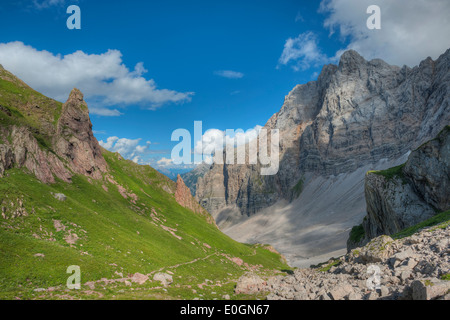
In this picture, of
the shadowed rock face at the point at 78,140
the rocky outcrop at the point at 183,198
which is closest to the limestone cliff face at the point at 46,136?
the shadowed rock face at the point at 78,140

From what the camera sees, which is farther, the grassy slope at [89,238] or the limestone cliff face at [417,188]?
the limestone cliff face at [417,188]

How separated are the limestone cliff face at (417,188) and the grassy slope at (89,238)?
35.4 m

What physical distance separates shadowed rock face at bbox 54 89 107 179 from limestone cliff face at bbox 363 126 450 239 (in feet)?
239

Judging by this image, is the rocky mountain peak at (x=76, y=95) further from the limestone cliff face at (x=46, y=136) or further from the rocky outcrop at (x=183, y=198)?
the rocky outcrop at (x=183, y=198)

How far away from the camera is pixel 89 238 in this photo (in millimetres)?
35656

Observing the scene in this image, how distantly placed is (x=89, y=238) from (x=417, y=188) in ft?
226

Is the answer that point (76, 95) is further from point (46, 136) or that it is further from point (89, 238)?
point (89, 238)

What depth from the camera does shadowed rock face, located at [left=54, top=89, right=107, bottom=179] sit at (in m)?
57.7

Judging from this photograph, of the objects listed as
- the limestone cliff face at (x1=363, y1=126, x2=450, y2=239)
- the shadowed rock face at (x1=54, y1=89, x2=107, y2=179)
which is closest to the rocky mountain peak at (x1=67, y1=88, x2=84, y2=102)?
the shadowed rock face at (x1=54, y1=89, x2=107, y2=179)

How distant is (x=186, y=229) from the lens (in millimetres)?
67562

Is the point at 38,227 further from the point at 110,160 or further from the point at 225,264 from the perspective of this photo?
the point at 110,160

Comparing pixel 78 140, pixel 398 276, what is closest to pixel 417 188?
pixel 398 276

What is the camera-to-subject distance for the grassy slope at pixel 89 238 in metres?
23.4
